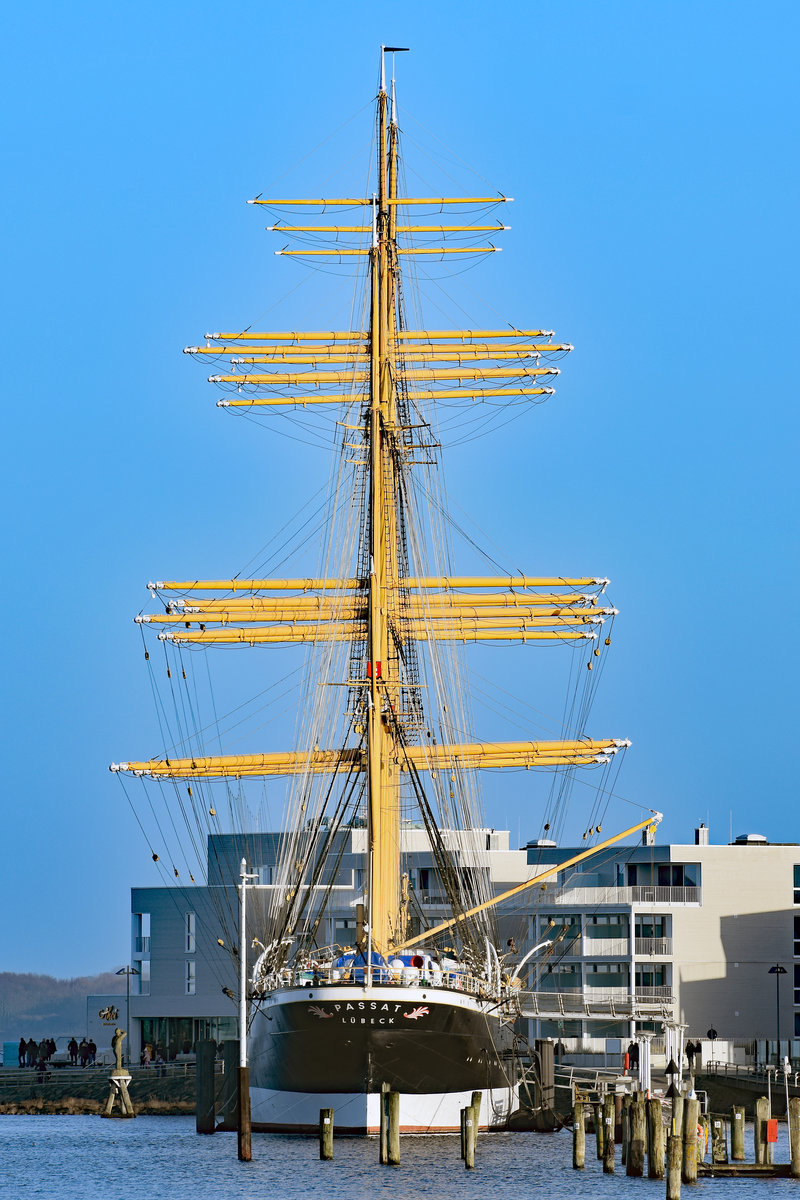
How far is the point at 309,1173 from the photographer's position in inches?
2122

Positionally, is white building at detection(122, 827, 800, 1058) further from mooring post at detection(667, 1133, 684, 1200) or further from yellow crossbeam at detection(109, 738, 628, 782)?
mooring post at detection(667, 1133, 684, 1200)

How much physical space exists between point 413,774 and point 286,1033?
42.7 feet

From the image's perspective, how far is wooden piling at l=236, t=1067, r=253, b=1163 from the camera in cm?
5353

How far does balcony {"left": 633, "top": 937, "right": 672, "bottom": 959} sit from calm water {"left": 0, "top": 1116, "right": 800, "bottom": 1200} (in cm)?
Result: 2447

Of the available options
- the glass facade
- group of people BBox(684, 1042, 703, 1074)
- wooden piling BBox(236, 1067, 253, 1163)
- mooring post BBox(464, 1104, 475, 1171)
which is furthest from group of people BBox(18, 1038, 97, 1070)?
mooring post BBox(464, 1104, 475, 1171)

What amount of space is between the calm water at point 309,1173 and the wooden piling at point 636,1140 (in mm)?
495

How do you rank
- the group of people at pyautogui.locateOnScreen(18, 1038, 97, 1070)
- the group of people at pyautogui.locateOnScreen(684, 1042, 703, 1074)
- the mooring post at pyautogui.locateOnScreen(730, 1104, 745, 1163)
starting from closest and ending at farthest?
1. the mooring post at pyautogui.locateOnScreen(730, 1104, 745, 1163)
2. the group of people at pyautogui.locateOnScreen(684, 1042, 703, 1074)
3. the group of people at pyautogui.locateOnScreen(18, 1038, 97, 1070)

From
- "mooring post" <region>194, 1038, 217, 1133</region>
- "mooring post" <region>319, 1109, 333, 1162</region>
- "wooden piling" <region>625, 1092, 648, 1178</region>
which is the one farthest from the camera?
"mooring post" <region>194, 1038, 217, 1133</region>

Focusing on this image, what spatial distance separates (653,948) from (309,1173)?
43.5 metres

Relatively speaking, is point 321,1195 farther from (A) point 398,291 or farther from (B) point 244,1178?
(A) point 398,291

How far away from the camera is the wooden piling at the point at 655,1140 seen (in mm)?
51500

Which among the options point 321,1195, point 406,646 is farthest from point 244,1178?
point 406,646

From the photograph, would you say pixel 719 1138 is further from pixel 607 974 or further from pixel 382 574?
pixel 607 974

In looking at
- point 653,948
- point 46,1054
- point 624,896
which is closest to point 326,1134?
point 653,948
